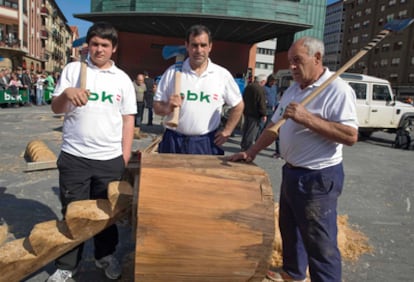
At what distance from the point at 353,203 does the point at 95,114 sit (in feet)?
12.9

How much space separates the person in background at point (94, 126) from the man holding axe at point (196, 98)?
13.2 inches

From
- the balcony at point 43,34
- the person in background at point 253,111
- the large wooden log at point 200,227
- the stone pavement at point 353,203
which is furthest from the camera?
the balcony at point 43,34

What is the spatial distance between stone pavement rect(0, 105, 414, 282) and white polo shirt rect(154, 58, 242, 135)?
1316 mm

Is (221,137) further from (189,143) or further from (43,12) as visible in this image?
(43,12)

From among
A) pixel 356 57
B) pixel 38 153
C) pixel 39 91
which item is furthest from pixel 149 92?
pixel 356 57

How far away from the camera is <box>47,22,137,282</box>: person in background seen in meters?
2.31

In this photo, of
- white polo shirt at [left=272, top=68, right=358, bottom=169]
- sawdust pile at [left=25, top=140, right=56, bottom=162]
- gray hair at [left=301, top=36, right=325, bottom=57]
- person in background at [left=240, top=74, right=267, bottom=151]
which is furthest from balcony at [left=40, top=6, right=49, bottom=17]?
gray hair at [left=301, top=36, right=325, bottom=57]

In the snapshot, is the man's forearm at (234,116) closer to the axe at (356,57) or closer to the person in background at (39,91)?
the axe at (356,57)

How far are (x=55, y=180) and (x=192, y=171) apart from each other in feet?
12.4

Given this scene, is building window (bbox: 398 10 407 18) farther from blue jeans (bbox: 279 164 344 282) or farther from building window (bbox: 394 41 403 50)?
blue jeans (bbox: 279 164 344 282)

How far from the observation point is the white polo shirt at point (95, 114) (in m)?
2.34

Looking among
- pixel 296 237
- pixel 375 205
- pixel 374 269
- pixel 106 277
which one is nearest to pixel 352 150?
pixel 375 205

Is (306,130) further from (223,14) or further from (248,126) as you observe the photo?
(223,14)

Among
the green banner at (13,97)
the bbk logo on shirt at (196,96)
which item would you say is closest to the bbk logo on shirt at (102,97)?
the bbk logo on shirt at (196,96)
